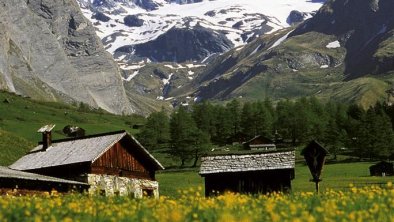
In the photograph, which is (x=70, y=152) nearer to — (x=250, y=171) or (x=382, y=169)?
(x=250, y=171)

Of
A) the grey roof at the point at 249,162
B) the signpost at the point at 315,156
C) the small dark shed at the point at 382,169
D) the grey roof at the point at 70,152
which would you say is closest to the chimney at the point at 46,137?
the grey roof at the point at 70,152

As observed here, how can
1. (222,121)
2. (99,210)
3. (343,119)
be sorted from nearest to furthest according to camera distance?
(99,210)
(343,119)
(222,121)

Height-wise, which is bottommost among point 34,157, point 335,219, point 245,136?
point 335,219

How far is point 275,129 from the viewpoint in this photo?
153125 mm

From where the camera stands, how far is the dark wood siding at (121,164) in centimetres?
4709

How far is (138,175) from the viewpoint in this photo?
172 feet

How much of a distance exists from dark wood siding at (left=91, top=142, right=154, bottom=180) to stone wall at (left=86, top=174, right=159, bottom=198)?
1.34ft

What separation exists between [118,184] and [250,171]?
1156cm

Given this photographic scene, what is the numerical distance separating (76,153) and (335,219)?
120 ft

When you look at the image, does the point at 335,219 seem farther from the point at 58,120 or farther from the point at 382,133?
the point at 58,120

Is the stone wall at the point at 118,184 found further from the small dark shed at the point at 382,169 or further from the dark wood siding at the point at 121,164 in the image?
the small dark shed at the point at 382,169

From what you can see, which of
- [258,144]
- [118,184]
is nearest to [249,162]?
[118,184]

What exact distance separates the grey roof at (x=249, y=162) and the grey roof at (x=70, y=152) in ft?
26.4

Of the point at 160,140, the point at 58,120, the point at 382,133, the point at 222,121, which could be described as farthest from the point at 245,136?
the point at 58,120
